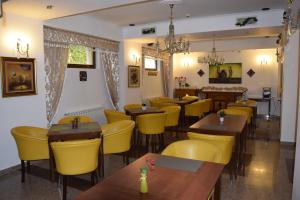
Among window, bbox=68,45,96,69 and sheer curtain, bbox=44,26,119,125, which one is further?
window, bbox=68,45,96,69

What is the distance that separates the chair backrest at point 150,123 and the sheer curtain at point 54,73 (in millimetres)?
1645

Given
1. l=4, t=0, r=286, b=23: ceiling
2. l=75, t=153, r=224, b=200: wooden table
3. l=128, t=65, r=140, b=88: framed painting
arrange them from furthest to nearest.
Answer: l=128, t=65, r=140, b=88: framed painting < l=4, t=0, r=286, b=23: ceiling < l=75, t=153, r=224, b=200: wooden table

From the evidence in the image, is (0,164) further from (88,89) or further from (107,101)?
(107,101)

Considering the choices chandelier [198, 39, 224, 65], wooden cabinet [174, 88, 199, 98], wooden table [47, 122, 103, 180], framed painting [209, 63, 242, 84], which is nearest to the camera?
wooden table [47, 122, 103, 180]

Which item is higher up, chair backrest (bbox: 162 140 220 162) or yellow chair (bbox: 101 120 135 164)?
chair backrest (bbox: 162 140 220 162)

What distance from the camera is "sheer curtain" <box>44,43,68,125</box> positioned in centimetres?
480

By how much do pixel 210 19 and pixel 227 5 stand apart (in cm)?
90

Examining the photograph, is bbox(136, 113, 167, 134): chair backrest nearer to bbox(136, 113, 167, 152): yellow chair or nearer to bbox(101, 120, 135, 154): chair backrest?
bbox(136, 113, 167, 152): yellow chair

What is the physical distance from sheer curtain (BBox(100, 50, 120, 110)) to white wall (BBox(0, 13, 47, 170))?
1906 millimetres

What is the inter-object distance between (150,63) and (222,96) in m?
2.89

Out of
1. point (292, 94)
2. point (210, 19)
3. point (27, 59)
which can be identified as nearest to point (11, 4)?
point (27, 59)

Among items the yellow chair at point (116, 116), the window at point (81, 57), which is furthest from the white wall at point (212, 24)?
the yellow chair at point (116, 116)

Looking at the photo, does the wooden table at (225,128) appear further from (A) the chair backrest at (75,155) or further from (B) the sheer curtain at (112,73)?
(B) the sheer curtain at (112,73)

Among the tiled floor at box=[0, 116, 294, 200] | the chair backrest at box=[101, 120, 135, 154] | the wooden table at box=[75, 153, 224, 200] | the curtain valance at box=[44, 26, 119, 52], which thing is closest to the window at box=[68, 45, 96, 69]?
the curtain valance at box=[44, 26, 119, 52]
